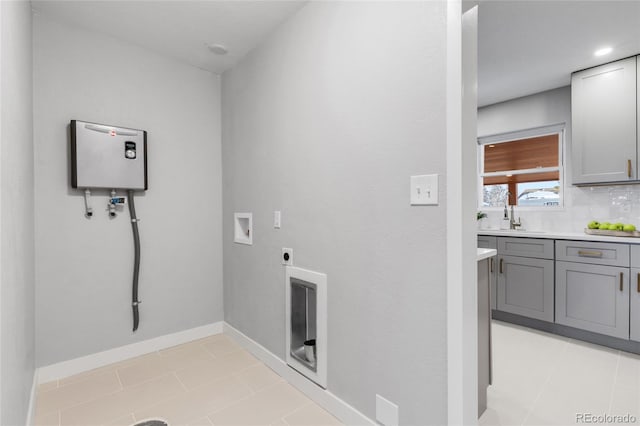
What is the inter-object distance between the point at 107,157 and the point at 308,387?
2.19 meters

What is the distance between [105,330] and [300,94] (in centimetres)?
232

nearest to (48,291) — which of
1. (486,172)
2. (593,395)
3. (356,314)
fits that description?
(356,314)

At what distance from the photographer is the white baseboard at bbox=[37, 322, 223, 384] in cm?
214

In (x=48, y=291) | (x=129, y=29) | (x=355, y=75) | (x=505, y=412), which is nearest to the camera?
(x=355, y=75)

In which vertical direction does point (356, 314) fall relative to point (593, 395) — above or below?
above

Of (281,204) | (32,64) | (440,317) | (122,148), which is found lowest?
(440,317)

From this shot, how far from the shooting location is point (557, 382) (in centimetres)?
210

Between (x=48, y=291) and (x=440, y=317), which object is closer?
(x=440, y=317)

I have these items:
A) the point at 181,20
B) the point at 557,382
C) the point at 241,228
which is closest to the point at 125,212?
the point at 241,228

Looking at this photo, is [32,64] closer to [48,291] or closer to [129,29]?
[129,29]

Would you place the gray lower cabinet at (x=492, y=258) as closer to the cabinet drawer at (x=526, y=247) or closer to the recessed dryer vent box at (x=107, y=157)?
the cabinet drawer at (x=526, y=247)

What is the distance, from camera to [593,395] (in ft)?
6.41

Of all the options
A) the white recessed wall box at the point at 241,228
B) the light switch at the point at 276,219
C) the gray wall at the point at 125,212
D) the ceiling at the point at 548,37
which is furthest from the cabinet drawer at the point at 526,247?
the gray wall at the point at 125,212

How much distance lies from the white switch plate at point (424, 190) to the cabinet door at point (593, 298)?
251 centimetres
